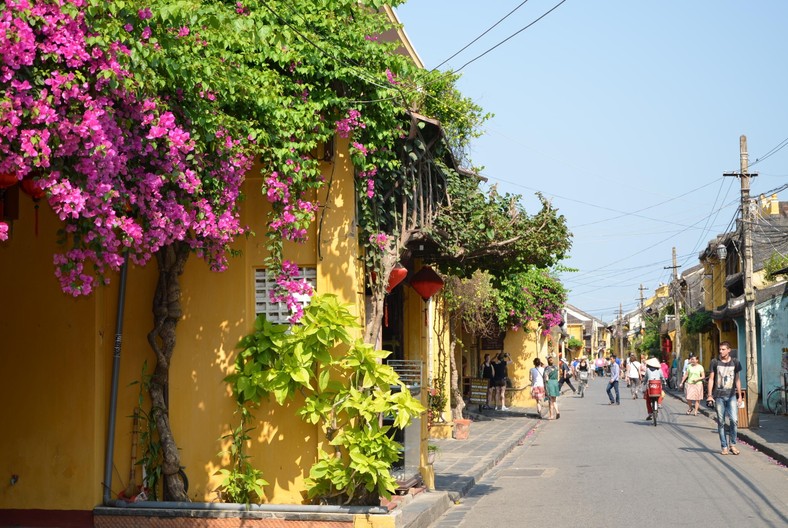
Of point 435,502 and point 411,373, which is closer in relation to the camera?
point 435,502

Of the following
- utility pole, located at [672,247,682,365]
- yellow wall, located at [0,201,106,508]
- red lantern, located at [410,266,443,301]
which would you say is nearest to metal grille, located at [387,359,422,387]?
red lantern, located at [410,266,443,301]

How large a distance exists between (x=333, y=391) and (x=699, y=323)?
37.8 meters

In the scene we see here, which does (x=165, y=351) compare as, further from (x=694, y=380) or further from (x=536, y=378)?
(x=536, y=378)

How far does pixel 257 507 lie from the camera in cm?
964

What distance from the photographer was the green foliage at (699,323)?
44.2 m

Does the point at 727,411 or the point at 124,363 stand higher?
the point at 124,363

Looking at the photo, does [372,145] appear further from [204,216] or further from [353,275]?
[204,216]

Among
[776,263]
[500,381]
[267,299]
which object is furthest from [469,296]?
[776,263]

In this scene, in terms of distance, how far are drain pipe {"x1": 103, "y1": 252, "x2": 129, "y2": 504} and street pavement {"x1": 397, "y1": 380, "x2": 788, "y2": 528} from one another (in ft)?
9.86

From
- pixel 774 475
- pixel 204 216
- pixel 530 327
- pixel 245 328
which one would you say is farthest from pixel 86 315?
pixel 530 327

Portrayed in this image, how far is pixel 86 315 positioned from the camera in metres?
10.0

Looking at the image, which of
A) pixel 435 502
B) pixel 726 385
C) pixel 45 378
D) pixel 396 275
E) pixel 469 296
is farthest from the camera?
pixel 469 296

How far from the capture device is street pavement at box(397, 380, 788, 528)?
1110cm

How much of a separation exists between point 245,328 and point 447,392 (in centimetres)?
1135
